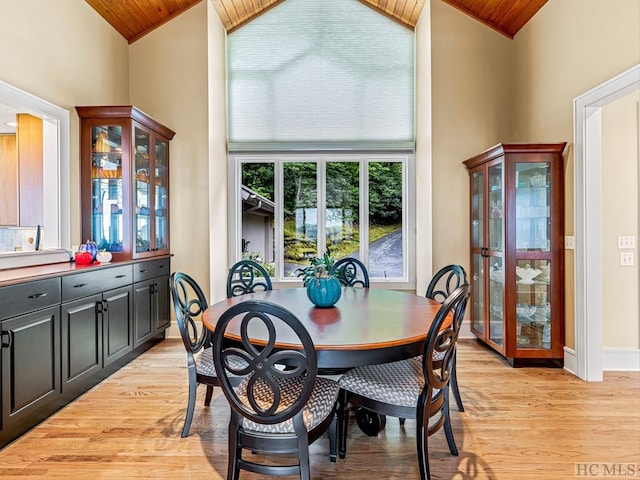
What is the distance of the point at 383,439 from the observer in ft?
7.52

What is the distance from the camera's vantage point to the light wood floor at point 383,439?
6.55 feet

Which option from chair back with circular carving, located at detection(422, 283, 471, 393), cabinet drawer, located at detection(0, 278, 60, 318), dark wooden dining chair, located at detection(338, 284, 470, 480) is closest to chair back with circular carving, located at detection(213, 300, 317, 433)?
dark wooden dining chair, located at detection(338, 284, 470, 480)

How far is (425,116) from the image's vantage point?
4.49m

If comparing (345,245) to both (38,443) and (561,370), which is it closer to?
(561,370)

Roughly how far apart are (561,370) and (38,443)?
3.85 metres

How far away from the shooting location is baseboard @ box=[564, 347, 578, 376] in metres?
3.26

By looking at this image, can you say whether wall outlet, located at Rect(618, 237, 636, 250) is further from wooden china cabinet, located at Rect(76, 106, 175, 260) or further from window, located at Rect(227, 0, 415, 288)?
wooden china cabinet, located at Rect(76, 106, 175, 260)

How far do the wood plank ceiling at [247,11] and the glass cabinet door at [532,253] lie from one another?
176cm

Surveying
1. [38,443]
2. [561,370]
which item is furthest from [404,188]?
[38,443]

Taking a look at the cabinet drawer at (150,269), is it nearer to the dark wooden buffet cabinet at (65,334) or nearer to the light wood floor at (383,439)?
the dark wooden buffet cabinet at (65,334)

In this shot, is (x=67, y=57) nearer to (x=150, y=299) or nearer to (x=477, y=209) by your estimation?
(x=150, y=299)

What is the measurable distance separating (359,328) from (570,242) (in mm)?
2444

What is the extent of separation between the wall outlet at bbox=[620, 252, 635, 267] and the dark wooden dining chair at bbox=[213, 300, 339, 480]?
9.99 feet

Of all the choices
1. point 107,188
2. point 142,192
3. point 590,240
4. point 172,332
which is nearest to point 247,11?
point 142,192
